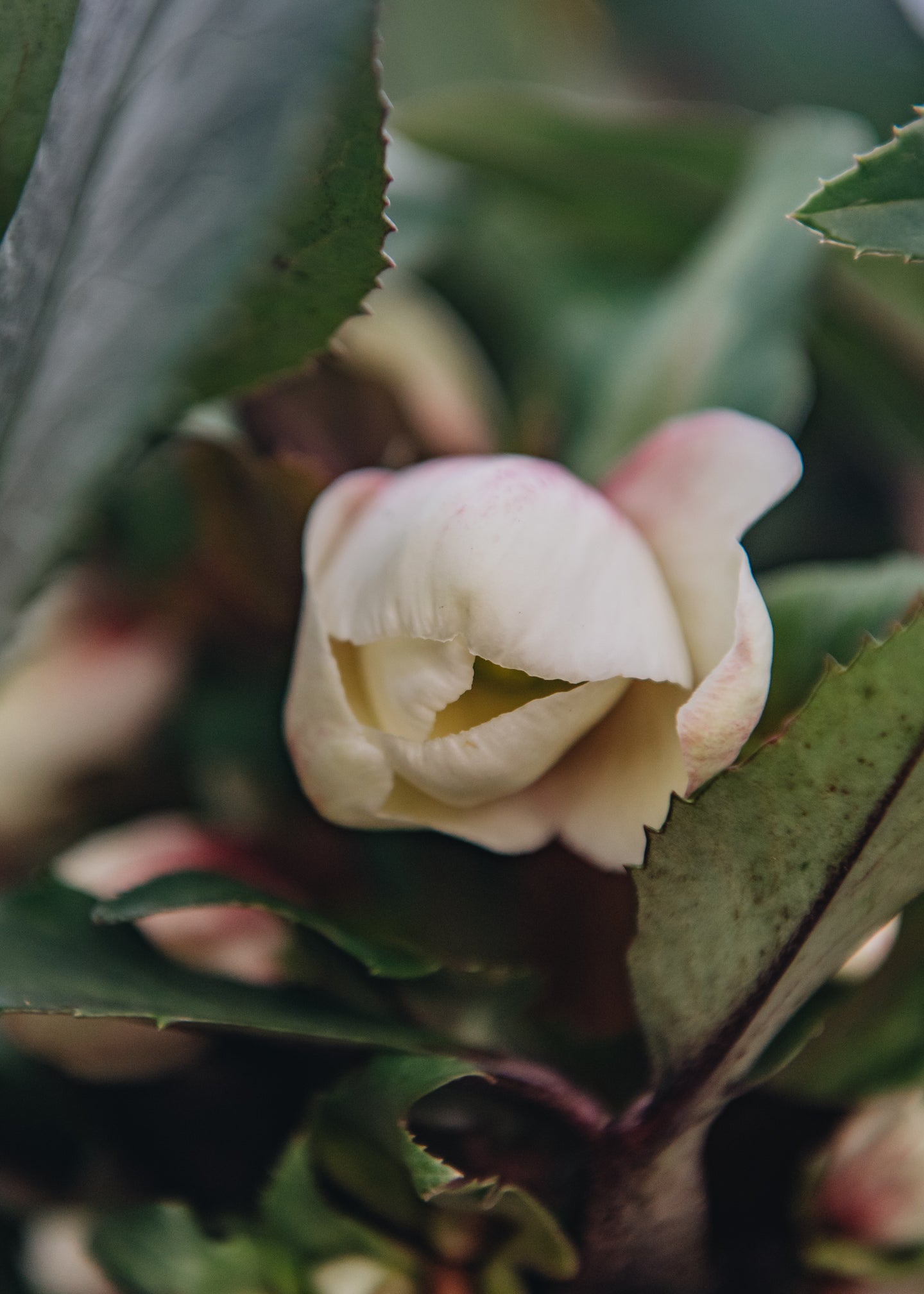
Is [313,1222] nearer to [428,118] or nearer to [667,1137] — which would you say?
[667,1137]

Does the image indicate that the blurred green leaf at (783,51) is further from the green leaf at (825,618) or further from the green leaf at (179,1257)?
the green leaf at (179,1257)

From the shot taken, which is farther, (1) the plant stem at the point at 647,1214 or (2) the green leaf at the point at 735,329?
(2) the green leaf at the point at 735,329

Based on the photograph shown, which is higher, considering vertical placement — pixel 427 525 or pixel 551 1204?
pixel 427 525

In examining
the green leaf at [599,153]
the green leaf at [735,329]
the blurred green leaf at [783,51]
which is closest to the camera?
the green leaf at [735,329]

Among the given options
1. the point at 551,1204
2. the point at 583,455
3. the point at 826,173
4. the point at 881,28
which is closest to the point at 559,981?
the point at 551,1204

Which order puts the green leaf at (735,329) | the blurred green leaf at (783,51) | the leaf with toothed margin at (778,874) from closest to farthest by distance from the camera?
the leaf with toothed margin at (778,874), the green leaf at (735,329), the blurred green leaf at (783,51)

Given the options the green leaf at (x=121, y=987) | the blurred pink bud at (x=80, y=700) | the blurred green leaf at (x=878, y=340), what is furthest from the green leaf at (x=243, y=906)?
the blurred green leaf at (x=878, y=340)
